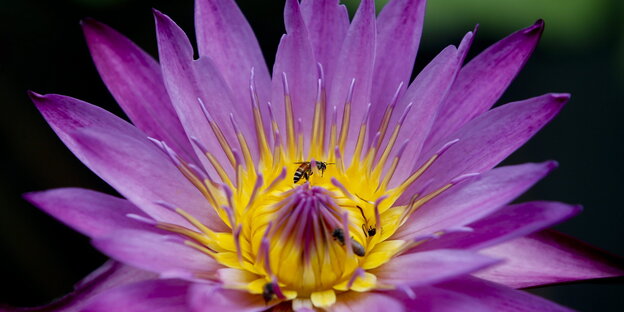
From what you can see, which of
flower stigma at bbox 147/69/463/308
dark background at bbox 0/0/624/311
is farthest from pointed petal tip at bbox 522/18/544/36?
dark background at bbox 0/0/624/311

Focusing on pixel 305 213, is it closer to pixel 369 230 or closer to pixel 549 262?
pixel 369 230

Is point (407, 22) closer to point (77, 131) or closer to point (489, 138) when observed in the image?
point (489, 138)

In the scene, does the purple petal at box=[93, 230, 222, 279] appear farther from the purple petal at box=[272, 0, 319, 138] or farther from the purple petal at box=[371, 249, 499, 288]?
the purple petal at box=[272, 0, 319, 138]

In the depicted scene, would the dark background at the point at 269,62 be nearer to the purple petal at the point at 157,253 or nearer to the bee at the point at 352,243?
the purple petal at the point at 157,253

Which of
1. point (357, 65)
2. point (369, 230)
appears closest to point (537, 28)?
point (357, 65)

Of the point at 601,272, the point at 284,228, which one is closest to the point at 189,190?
the point at 284,228

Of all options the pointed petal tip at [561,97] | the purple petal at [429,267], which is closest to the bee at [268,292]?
the purple petal at [429,267]
